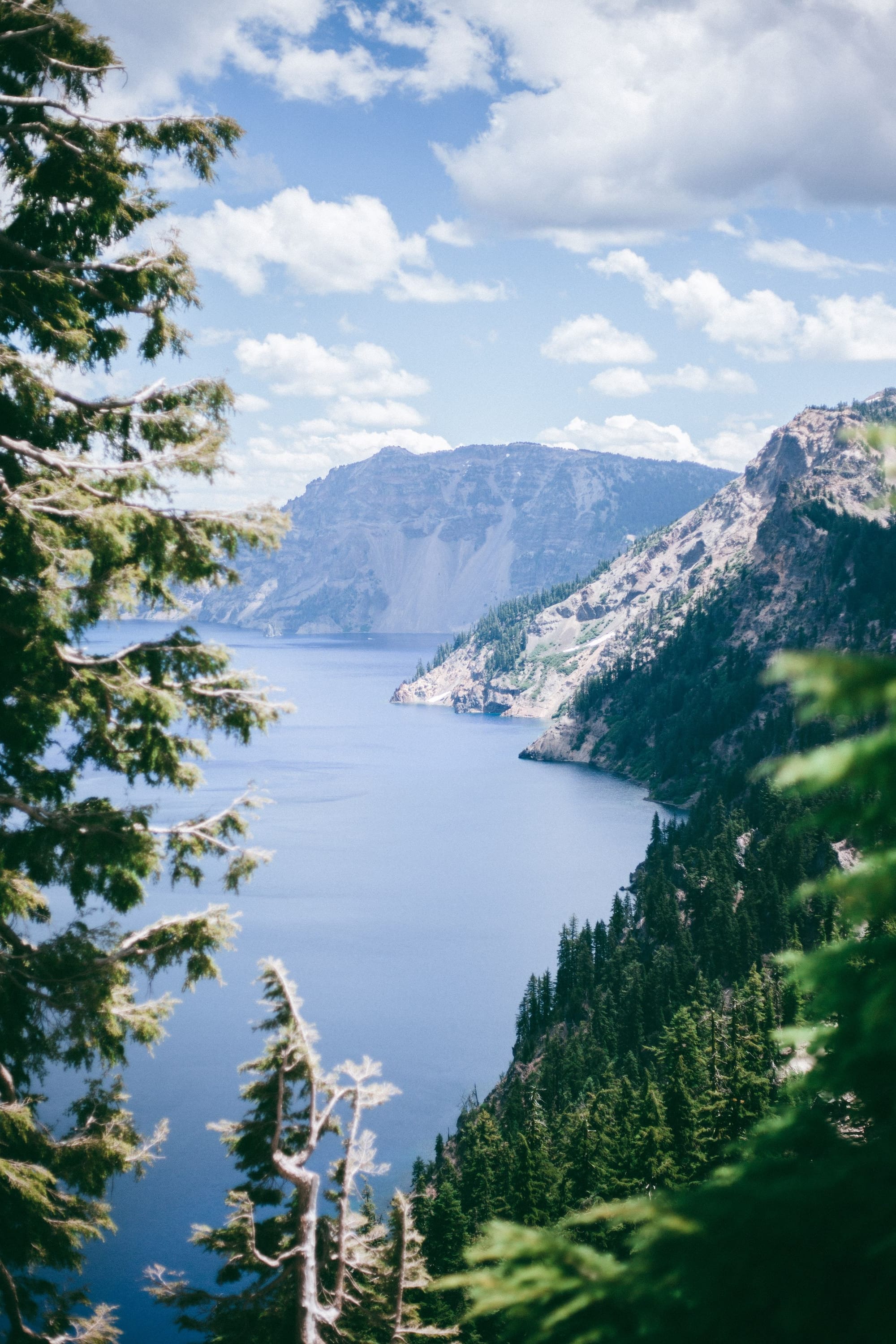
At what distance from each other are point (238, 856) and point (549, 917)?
353ft

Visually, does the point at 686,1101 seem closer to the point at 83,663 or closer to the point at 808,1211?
the point at 83,663

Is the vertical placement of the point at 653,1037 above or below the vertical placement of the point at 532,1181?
below

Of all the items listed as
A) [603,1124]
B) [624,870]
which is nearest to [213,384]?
[603,1124]

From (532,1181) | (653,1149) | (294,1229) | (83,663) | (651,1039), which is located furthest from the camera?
(651,1039)

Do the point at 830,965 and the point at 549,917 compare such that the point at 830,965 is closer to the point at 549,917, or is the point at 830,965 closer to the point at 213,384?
the point at 213,384

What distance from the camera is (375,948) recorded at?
98.1 metres

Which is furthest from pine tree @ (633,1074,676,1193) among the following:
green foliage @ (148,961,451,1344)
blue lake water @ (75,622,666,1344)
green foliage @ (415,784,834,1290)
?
green foliage @ (148,961,451,1344)

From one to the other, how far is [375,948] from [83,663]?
9213 centimetres

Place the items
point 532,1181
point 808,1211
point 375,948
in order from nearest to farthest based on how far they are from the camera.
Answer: point 808,1211 < point 532,1181 < point 375,948

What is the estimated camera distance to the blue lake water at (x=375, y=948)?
201 ft

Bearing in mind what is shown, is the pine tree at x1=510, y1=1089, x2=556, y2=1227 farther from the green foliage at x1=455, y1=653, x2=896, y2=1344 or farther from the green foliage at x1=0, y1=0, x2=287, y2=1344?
the green foliage at x1=455, y1=653, x2=896, y2=1344

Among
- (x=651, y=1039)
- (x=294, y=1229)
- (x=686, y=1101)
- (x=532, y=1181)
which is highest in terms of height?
(x=294, y=1229)

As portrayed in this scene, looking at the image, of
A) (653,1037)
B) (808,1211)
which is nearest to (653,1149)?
(653,1037)

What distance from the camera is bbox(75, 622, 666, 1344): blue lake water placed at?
201 feet
